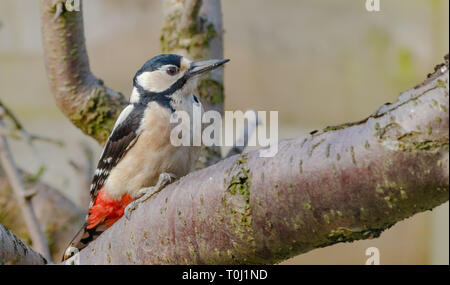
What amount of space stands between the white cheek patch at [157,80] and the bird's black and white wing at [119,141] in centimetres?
5

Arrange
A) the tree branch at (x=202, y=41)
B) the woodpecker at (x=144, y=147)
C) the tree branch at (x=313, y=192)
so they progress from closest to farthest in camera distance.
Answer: the tree branch at (x=313, y=192), the woodpecker at (x=144, y=147), the tree branch at (x=202, y=41)

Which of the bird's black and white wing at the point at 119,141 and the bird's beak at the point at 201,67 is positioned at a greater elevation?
the bird's beak at the point at 201,67

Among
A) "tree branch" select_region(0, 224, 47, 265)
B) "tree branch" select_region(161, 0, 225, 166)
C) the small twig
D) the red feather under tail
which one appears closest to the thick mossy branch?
"tree branch" select_region(161, 0, 225, 166)

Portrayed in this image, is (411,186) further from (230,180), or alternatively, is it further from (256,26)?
(256,26)

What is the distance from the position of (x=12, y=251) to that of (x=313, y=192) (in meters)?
0.59

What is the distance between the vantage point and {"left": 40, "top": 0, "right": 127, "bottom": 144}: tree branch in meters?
1.48

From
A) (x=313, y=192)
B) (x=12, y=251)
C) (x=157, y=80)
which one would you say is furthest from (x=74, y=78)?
(x=313, y=192)

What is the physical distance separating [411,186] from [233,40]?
268 centimetres

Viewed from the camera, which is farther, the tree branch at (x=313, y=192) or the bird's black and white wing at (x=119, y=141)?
the bird's black and white wing at (x=119, y=141)

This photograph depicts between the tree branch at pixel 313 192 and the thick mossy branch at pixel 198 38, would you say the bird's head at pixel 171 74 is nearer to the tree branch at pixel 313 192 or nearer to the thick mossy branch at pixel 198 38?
the thick mossy branch at pixel 198 38

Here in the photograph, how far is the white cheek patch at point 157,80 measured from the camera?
1490mm

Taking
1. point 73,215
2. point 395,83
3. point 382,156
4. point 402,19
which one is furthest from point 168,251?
point 402,19

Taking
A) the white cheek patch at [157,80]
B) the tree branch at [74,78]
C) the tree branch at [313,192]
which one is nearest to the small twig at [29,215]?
the tree branch at [74,78]
